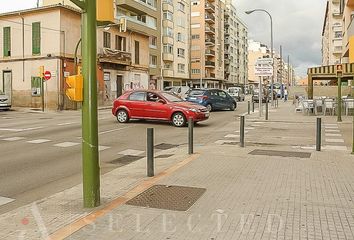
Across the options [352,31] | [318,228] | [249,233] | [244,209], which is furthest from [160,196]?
[352,31]

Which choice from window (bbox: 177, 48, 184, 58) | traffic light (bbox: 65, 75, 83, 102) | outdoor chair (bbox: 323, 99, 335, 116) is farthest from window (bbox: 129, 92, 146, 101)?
window (bbox: 177, 48, 184, 58)

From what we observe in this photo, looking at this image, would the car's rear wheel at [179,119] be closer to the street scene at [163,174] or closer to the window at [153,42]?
the street scene at [163,174]

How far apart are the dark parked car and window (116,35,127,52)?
45.7ft

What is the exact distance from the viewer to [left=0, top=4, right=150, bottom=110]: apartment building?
31.1 metres

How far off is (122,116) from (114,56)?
19.4 metres

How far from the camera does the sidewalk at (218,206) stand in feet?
14.2

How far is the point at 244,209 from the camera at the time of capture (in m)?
5.09

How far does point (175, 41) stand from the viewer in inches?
2515

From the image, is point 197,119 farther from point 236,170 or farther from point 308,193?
point 308,193

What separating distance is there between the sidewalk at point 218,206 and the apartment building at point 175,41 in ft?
171

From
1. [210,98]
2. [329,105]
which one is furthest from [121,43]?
Answer: [329,105]

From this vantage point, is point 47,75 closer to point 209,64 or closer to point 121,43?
point 121,43

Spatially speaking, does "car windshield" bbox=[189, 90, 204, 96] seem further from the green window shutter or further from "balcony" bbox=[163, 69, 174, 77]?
"balcony" bbox=[163, 69, 174, 77]

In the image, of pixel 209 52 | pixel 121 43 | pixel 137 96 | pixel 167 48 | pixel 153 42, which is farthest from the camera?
pixel 209 52
